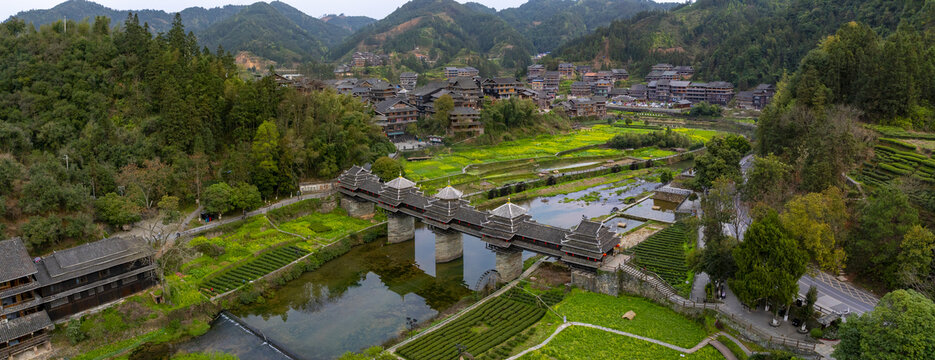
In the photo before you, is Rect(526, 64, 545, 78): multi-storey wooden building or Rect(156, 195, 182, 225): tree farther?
Rect(526, 64, 545, 78): multi-storey wooden building

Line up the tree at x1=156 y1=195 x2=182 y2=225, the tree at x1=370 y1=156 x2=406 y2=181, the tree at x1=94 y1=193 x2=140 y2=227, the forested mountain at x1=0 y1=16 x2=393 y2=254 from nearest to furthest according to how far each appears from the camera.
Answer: the forested mountain at x1=0 y1=16 x2=393 y2=254
the tree at x1=156 y1=195 x2=182 y2=225
the tree at x1=94 y1=193 x2=140 y2=227
the tree at x1=370 y1=156 x2=406 y2=181

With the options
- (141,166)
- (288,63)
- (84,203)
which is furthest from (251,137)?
(288,63)

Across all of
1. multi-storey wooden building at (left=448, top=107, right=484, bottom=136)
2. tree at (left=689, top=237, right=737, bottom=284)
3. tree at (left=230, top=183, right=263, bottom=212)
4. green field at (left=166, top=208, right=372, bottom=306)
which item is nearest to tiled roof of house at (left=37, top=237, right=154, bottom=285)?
green field at (left=166, top=208, right=372, bottom=306)

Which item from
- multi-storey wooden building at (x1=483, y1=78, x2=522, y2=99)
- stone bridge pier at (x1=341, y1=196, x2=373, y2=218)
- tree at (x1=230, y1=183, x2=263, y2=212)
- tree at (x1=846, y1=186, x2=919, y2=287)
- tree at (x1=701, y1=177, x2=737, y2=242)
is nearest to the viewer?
tree at (x1=846, y1=186, x2=919, y2=287)

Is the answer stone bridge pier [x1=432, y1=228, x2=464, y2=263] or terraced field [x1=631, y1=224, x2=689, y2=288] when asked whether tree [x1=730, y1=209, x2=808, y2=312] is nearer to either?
terraced field [x1=631, y1=224, x2=689, y2=288]

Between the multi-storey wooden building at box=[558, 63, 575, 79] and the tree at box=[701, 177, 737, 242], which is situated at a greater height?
the multi-storey wooden building at box=[558, 63, 575, 79]

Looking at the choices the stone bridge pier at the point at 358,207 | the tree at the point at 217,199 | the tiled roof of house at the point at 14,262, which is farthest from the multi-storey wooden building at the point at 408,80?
the tiled roof of house at the point at 14,262

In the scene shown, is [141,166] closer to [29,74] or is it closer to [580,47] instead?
[29,74]

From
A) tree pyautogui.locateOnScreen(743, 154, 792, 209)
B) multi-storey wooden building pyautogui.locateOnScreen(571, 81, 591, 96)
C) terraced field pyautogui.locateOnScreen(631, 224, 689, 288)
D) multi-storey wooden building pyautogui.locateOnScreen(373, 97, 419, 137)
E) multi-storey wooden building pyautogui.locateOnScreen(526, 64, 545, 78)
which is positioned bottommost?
terraced field pyautogui.locateOnScreen(631, 224, 689, 288)
